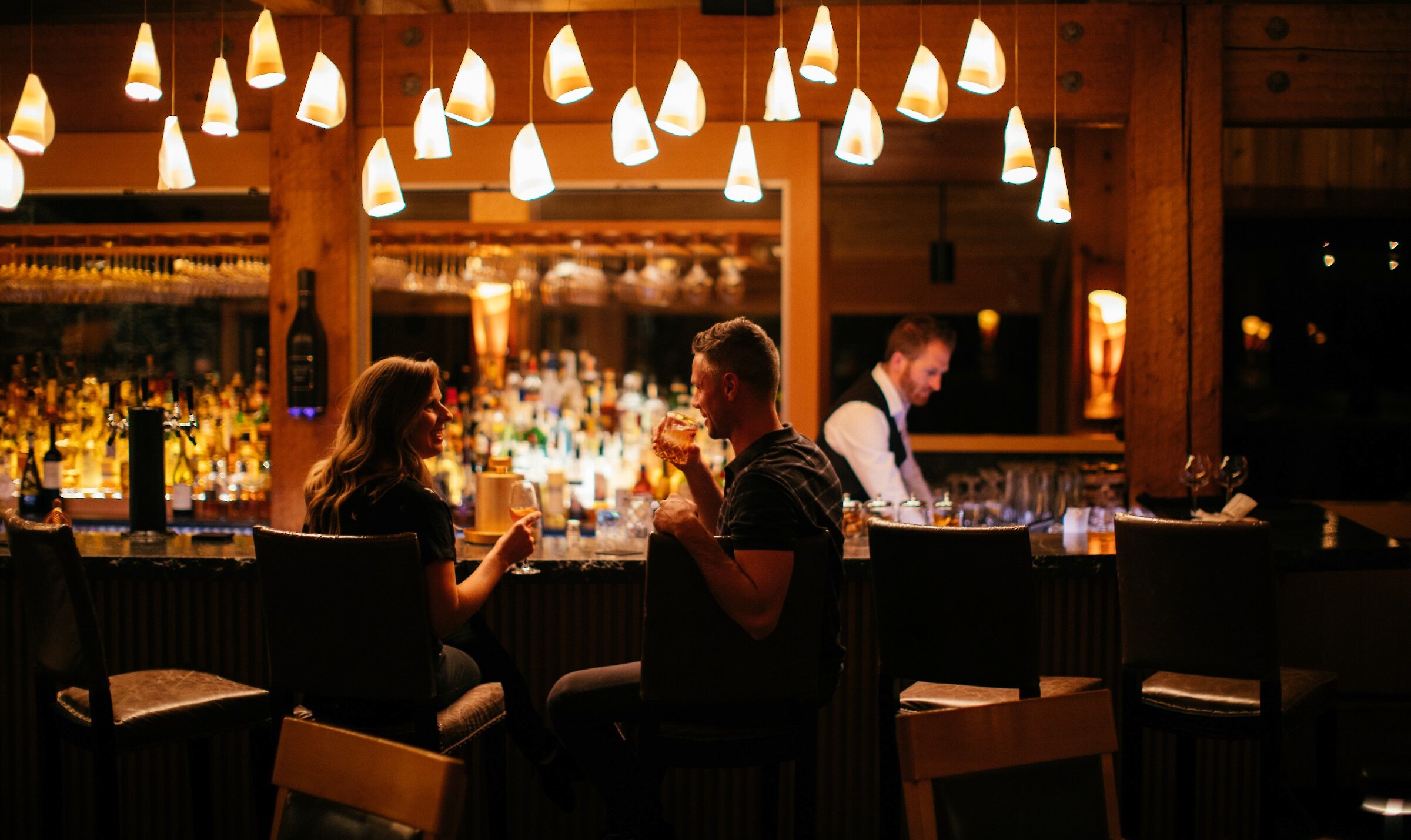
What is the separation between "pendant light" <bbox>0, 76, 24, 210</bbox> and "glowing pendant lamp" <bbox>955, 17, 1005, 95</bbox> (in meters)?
2.56

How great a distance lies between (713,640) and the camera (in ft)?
7.15

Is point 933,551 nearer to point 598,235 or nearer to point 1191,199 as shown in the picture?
point 1191,199

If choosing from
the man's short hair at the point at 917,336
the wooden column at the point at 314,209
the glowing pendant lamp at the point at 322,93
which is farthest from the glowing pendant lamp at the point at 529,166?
the man's short hair at the point at 917,336

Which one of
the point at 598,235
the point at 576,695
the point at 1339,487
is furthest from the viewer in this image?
the point at 1339,487

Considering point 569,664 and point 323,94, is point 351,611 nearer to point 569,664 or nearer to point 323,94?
point 569,664

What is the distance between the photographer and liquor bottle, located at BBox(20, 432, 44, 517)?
4289 millimetres

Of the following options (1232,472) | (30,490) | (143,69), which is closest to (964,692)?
(1232,472)

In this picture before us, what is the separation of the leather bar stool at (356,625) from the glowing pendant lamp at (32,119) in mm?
1505

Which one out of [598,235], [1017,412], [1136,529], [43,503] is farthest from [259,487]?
[1017,412]

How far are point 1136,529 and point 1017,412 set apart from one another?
901cm

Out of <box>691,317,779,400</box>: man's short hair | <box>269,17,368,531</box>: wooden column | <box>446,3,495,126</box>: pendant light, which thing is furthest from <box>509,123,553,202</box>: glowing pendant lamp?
<box>269,17,368,531</box>: wooden column

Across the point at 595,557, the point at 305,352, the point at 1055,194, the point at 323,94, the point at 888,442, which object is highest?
the point at 323,94

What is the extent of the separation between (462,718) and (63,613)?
33.6 inches

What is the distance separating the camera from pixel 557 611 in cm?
320
